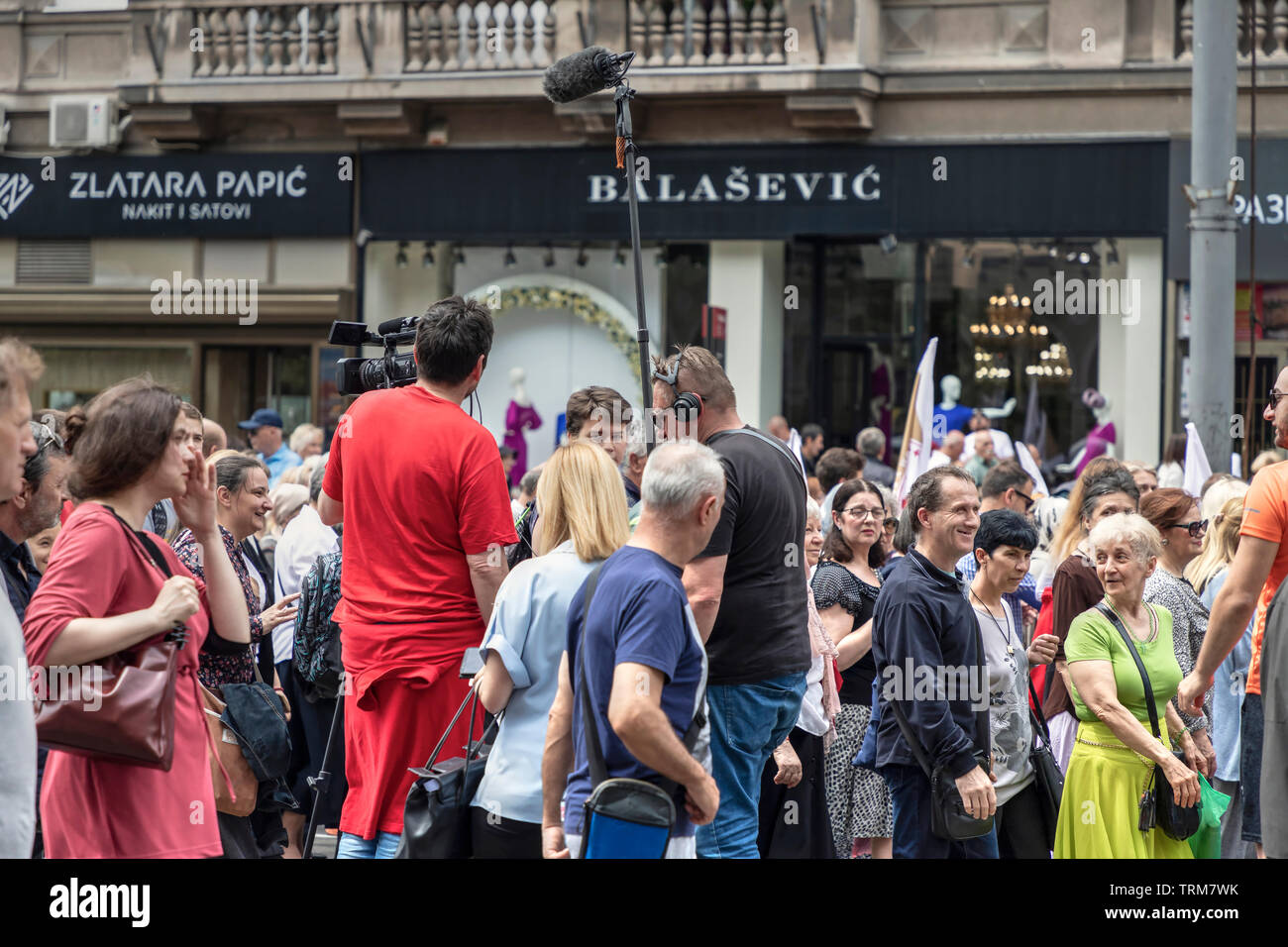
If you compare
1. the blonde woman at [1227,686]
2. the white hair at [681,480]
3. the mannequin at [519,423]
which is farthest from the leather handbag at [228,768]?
the mannequin at [519,423]

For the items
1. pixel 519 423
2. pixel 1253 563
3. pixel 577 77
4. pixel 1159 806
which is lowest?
pixel 1159 806

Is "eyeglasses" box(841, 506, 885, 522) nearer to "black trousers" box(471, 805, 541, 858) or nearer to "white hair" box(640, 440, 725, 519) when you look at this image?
"black trousers" box(471, 805, 541, 858)

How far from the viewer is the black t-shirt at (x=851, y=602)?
6402 millimetres

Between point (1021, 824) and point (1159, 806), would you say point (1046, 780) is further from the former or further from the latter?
point (1159, 806)

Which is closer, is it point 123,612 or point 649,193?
point 123,612

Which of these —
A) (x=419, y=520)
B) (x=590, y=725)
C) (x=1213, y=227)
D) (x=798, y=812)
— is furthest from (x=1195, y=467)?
(x=590, y=725)

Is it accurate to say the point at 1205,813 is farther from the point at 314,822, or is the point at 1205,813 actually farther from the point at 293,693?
the point at 293,693

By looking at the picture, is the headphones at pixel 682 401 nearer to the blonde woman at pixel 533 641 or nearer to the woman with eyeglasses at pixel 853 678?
the blonde woman at pixel 533 641

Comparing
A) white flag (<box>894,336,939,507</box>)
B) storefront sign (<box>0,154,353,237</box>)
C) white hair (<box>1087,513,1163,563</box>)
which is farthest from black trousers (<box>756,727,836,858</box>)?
storefront sign (<box>0,154,353,237</box>)

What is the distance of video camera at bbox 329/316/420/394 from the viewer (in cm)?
560

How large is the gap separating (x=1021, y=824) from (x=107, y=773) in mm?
3211

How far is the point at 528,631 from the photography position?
4.47 m

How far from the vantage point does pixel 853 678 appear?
21.4 ft

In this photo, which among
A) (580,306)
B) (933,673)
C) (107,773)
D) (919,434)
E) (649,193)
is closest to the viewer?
(107,773)
